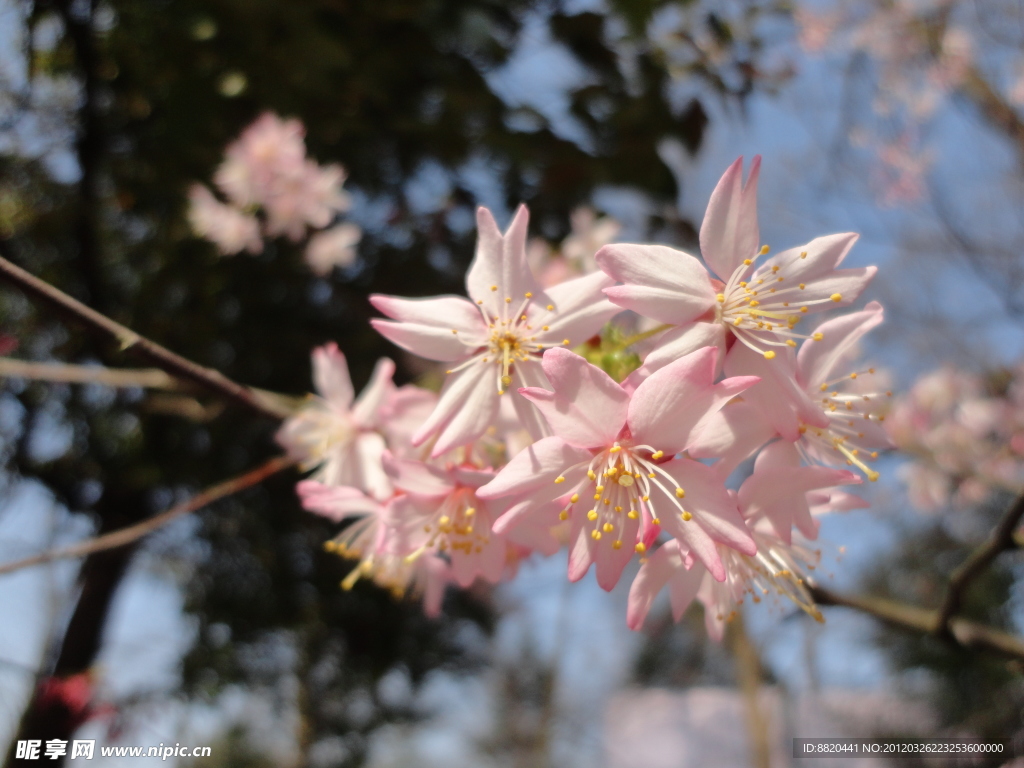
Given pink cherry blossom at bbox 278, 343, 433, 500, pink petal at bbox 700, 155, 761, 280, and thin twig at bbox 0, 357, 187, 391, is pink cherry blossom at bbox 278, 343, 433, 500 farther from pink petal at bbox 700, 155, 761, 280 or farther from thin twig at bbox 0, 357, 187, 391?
pink petal at bbox 700, 155, 761, 280

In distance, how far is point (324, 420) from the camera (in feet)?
3.09

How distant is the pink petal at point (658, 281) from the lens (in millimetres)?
579

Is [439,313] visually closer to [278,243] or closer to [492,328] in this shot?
[492,328]

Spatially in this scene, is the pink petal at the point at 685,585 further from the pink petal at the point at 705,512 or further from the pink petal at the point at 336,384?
the pink petal at the point at 336,384

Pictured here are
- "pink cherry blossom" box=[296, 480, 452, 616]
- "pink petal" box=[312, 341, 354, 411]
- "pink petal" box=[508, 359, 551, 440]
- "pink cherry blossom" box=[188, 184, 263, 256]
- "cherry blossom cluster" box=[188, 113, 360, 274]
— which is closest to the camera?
"pink petal" box=[508, 359, 551, 440]

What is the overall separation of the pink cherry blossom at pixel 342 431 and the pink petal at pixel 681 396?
0.36 m

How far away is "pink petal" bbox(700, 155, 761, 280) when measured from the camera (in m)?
0.59

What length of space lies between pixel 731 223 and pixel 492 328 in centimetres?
27

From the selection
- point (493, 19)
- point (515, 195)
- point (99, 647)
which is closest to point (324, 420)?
point (493, 19)

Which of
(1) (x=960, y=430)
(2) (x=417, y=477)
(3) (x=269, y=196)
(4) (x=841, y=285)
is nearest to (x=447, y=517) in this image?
(2) (x=417, y=477)

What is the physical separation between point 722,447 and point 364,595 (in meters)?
2.92

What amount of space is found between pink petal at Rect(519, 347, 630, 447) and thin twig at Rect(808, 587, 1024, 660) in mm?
617

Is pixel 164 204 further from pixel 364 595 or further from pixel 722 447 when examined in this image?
pixel 722 447

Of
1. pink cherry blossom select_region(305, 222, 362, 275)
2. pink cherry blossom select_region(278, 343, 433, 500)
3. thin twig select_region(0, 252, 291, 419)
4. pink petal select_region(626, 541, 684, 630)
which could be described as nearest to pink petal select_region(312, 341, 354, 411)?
pink cherry blossom select_region(278, 343, 433, 500)
